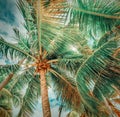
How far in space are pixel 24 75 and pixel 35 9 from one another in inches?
124

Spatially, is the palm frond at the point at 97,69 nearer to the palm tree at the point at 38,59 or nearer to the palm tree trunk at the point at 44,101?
the palm tree at the point at 38,59

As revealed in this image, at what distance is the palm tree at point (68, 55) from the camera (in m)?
5.50

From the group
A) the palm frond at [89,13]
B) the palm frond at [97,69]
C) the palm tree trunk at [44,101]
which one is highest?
the palm frond at [89,13]

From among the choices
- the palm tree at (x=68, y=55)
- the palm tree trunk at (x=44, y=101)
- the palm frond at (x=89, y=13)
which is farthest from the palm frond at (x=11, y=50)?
the palm frond at (x=89, y=13)

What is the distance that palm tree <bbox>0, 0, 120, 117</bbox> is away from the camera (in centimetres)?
550

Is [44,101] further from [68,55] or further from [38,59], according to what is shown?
[68,55]

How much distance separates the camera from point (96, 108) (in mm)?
5898

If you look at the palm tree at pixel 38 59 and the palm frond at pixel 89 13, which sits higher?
the palm frond at pixel 89 13

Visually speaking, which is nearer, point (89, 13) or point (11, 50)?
point (89, 13)

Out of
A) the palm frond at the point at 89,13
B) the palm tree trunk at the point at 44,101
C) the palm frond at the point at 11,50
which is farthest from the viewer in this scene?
the palm frond at the point at 11,50

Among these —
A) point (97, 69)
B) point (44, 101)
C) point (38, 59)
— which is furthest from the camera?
point (38, 59)

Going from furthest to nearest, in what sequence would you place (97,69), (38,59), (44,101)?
(38,59)
(44,101)
(97,69)

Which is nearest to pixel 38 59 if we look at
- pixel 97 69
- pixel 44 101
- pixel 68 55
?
pixel 68 55

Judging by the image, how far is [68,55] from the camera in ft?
25.7
